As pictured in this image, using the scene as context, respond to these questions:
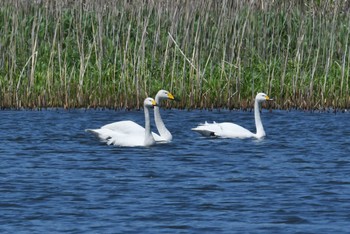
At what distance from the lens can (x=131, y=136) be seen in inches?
637

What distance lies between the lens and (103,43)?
21125 mm

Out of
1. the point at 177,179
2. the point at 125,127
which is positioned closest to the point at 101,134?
the point at 125,127

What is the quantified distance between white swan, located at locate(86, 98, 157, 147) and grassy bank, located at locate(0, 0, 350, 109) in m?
3.46

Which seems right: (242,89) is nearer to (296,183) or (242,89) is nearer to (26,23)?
(26,23)

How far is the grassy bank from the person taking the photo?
65.5 feet

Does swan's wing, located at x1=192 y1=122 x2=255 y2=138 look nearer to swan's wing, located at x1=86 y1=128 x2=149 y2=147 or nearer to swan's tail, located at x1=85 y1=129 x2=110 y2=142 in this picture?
swan's wing, located at x1=86 y1=128 x2=149 y2=147

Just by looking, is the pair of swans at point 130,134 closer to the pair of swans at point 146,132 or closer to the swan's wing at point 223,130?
the pair of swans at point 146,132

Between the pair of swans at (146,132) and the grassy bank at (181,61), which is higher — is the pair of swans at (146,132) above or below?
below

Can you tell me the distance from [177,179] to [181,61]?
8750 mm

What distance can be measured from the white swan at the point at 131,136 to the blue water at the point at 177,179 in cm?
13

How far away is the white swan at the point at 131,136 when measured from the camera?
52.2 feet

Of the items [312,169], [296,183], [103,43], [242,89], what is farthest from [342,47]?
[296,183]

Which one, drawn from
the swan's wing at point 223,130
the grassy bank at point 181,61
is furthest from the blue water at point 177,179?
the grassy bank at point 181,61

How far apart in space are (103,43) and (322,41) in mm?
4087
